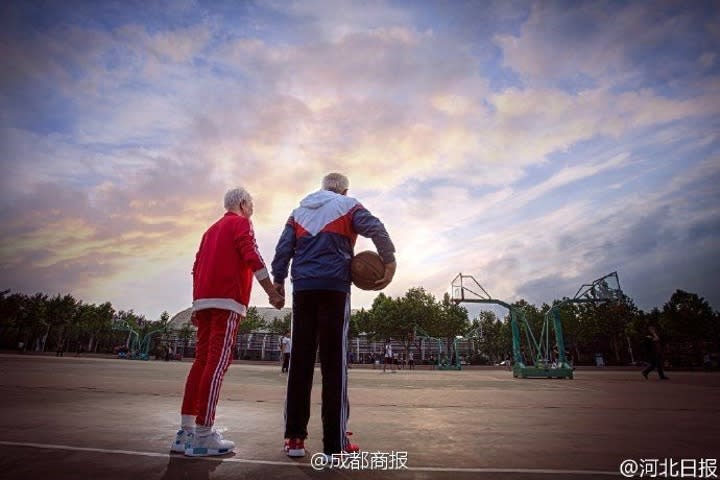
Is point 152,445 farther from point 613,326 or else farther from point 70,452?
point 613,326

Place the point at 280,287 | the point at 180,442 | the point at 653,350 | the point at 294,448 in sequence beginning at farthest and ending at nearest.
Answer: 1. the point at 653,350
2. the point at 280,287
3. the point at 180,442
4. the point at 294,448

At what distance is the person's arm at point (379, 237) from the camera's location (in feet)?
10.2

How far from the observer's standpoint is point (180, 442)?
269cm

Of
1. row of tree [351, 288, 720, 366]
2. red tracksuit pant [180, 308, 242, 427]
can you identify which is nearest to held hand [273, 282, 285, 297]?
red tracksuit pant [180, 308, 242, 427]

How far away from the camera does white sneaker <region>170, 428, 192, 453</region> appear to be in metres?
2.63

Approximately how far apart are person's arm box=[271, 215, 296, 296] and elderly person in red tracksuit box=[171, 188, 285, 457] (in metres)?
0.07

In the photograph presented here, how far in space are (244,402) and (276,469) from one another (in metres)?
3.79

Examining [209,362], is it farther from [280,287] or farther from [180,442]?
[280,287]

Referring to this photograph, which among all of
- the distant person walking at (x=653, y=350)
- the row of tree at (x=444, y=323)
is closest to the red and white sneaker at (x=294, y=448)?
the distant person walking at (x=653, y=350)

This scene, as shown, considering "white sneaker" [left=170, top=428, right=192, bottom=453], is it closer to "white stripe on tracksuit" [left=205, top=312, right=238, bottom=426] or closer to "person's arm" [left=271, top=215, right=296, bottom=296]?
"white stripe on tracksuit" [left=205, top=312, right=238, bottom=426]

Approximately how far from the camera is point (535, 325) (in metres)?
76.3

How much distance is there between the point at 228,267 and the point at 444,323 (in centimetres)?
6270

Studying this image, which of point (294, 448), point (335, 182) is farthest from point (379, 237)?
point (294, 448)

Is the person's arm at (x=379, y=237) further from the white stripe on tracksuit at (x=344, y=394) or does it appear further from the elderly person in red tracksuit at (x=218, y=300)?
the elderly person in red tracksuit at (x=218, y=300)
